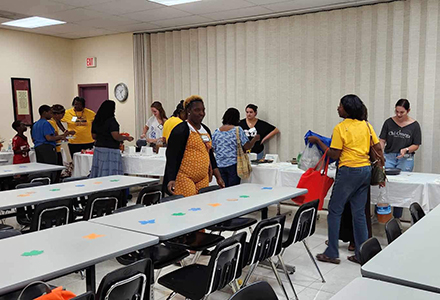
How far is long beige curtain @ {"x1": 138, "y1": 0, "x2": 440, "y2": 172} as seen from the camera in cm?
605

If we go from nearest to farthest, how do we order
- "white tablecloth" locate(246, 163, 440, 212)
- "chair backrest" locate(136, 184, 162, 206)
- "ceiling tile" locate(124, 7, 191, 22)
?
"chair backrest" locate(136, 184, 162, 206)
"white tablecloth" locate(246, 163, 440, 212)
"ceiling tile" locate(124, 7, 191, 22)

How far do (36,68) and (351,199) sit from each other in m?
7.51

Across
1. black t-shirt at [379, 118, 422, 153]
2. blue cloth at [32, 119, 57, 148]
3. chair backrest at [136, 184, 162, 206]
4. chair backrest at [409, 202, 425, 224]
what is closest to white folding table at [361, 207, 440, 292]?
chair backrest at [409, 202, 425, 224]

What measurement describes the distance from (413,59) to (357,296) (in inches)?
202

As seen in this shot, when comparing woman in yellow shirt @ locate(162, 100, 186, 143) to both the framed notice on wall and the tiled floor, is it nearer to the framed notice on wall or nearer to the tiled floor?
the tiled floor

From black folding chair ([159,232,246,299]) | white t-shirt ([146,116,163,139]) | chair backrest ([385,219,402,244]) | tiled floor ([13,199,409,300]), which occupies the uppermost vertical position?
white t-shirt ([146,116,163,139])

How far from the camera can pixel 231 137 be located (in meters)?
5.46

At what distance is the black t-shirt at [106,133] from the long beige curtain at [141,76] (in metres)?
2.64

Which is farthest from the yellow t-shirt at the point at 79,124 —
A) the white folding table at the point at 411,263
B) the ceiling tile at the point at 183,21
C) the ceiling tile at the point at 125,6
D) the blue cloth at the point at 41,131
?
the white folding table at the point at 411,263

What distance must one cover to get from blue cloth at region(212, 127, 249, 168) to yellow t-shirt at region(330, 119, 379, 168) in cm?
158

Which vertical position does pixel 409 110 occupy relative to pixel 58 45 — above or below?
below

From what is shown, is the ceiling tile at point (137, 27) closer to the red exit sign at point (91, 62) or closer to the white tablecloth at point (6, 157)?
the red exit sign at point (91, 62)

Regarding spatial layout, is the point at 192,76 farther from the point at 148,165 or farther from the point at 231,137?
the point at 231,137

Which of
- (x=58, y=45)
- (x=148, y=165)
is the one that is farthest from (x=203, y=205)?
(x=58, y=45)
